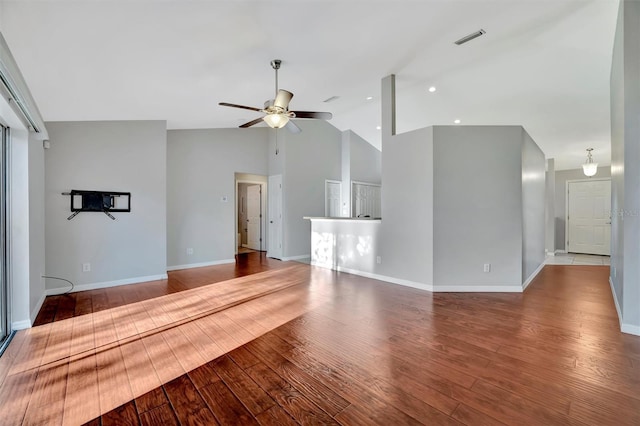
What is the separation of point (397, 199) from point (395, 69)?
6.69ft

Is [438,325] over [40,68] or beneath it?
beneath

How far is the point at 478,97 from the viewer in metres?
5.27

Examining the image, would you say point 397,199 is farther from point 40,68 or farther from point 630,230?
point 40,68

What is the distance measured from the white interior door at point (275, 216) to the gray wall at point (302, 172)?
5.5 inches

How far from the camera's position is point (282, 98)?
3309 mm

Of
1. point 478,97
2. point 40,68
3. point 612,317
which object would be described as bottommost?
point 612,317

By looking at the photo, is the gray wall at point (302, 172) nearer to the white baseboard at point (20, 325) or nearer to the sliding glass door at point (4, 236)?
the white baseboard at point (20, 325)

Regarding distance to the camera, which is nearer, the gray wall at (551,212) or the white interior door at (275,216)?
the white interior door at (275,216)

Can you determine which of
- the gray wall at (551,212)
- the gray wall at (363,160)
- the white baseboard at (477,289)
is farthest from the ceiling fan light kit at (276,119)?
the gray wall at (551,212)

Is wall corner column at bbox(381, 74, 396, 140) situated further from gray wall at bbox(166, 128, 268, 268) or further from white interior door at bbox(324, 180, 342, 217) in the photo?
gray wall at bbox(166, 128, 268, 268)

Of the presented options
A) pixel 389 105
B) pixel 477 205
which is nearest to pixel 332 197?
pixel 389 105

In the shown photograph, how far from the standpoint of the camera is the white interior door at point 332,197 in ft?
25.7

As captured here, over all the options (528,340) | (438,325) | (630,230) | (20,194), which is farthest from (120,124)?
(630,230)

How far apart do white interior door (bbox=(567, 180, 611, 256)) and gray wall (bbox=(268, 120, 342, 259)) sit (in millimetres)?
6866
